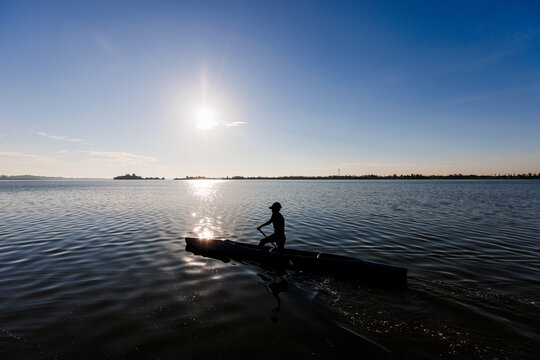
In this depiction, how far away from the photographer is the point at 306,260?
9141 mm

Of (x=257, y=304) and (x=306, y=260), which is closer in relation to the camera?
(x=257, y=304)

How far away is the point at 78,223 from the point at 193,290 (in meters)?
16.4

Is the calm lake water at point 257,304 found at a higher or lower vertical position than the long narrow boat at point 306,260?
lower

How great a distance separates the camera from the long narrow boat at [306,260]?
7.77 m

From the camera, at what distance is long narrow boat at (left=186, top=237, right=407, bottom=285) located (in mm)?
7770

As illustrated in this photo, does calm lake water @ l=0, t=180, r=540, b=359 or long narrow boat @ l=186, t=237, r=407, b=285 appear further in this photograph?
long narrow boat @ l=186, t=237, r=407, b=285

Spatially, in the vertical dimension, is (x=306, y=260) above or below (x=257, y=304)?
above

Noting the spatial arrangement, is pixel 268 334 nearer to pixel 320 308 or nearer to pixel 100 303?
pixel 320 308

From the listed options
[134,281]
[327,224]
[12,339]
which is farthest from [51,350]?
[327,224]

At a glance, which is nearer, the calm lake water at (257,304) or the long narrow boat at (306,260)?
the calm lake water at (257,304)

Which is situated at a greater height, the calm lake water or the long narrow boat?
the long narrow boat

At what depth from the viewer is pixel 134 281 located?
26.5ft

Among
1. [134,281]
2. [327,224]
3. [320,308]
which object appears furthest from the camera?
[327,224]

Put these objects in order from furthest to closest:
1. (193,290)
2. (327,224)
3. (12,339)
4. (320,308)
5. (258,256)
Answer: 1. (327,224)
2. (258,256)
3. (193,290)
4. (320,308)
5. (12,339)
